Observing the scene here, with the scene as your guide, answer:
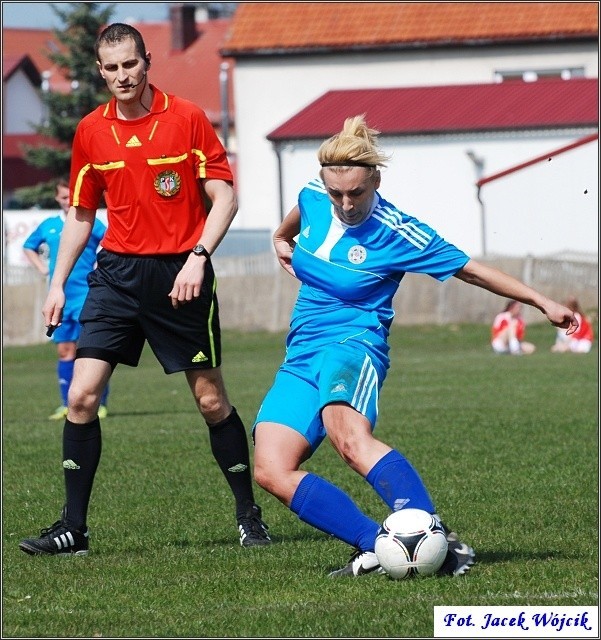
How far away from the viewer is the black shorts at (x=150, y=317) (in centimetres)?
681

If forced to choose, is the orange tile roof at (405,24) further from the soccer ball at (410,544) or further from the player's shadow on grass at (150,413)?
the soccer ball at (410,544)

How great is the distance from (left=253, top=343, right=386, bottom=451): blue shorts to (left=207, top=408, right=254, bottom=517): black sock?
110 centimetres

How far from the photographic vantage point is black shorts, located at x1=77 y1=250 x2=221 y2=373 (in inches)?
268

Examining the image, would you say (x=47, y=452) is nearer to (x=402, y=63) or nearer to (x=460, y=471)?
(x=460, y=471)

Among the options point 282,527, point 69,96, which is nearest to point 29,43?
point 69,96

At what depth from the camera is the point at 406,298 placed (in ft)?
100

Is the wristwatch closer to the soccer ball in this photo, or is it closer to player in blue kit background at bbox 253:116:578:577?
player in blue kit background at bbox 253:116:578:577

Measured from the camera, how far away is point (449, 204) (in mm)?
40000

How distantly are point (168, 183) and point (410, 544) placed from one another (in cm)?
214

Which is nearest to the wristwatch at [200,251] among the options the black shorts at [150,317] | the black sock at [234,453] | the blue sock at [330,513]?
the black shorts at [150,317]

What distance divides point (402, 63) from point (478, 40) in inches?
104

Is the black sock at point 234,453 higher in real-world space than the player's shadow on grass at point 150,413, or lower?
higher

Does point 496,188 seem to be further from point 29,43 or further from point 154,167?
point 29,43

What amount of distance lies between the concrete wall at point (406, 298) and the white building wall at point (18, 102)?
38405mm
